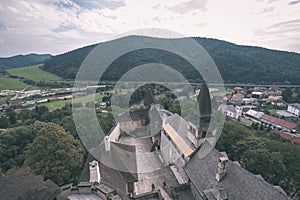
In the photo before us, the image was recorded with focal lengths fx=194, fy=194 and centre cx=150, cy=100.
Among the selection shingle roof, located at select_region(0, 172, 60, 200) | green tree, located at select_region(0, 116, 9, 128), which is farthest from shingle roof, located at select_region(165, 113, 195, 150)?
green tree, located at select_region(0, 116, 9, 128)

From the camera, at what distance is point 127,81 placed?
3024 inches

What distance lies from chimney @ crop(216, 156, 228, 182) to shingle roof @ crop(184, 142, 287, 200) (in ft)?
0.78

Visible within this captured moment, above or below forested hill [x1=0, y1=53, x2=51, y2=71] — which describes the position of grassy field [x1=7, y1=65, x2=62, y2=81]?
below

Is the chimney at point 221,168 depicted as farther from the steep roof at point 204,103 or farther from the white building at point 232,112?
the white building at point 232,112

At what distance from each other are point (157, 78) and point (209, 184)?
2386 inches

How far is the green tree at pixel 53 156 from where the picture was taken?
17.8 m

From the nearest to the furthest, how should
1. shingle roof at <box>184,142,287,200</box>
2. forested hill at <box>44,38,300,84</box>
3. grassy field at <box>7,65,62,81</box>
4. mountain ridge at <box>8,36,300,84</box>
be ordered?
shingle roof at <box>184,142,287,200</box>
forested hill at <box>44,38,300,84</box>
mountain ridge at <box>8,36,300,84</box>
grassy field at <box>7,65,62,81</box>

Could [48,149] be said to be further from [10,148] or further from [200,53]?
[200,53]

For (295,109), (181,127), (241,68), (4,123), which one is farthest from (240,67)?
(4,123)

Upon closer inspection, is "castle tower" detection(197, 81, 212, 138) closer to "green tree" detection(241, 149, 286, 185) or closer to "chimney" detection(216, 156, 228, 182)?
"chimney" detection(216, 156, 228, 182)

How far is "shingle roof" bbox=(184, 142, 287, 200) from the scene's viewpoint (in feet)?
37.8

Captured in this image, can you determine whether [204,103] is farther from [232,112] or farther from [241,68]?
[241,68]

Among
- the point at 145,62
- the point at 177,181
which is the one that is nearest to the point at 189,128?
the point at 177,181

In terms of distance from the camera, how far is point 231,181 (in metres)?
13.3
